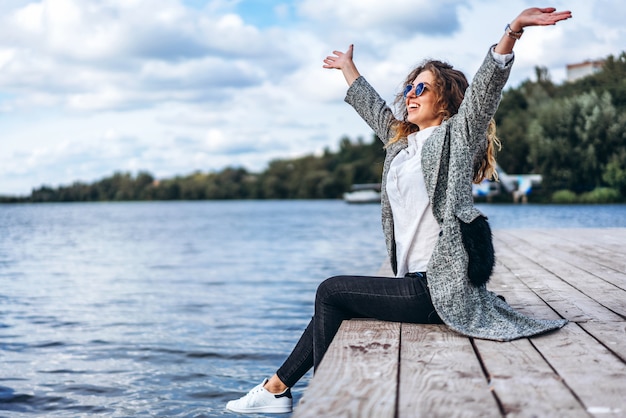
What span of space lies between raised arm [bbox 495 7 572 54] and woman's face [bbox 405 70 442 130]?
0.42 meters

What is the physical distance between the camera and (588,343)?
9.32 ft

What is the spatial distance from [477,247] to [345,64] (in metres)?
1.28

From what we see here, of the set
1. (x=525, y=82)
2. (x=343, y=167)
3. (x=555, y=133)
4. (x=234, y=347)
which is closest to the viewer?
(x=234, y=347)

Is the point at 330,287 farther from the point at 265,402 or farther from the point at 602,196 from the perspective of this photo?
the point at 602,196

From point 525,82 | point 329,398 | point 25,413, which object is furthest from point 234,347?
point 525,82

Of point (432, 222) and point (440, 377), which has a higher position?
point (432, 222)

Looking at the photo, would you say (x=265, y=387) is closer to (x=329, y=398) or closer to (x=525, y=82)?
(x=329, y=398)

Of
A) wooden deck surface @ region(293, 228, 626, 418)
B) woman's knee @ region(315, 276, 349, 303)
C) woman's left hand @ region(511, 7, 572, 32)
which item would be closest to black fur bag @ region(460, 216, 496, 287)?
wooden deck surface @ region(293, 228, 626, 418)

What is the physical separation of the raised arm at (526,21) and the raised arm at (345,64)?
0.97m

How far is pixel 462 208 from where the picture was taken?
2742 mm

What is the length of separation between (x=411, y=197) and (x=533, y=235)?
7.33m

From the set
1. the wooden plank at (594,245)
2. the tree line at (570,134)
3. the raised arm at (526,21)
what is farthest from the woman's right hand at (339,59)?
the tree line at (570,134)

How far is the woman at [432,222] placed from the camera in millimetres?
2736

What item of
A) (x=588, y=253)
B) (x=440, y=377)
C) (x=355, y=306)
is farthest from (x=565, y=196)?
(x=440, y=377)
